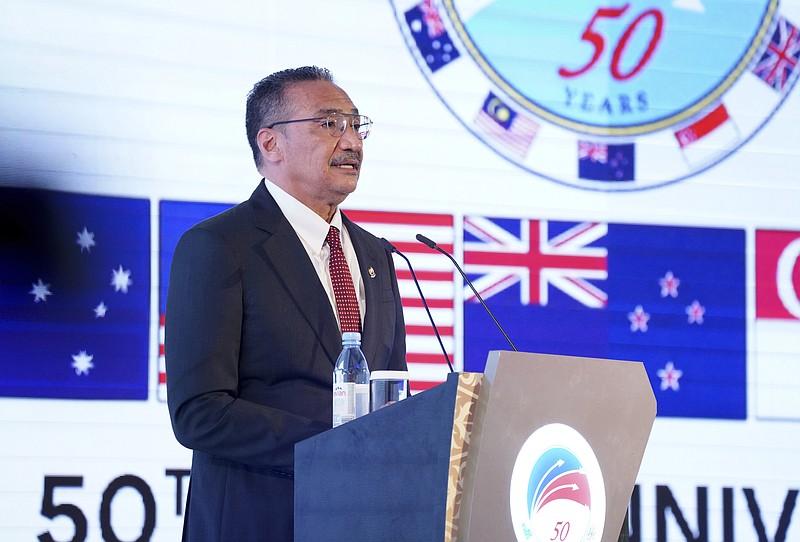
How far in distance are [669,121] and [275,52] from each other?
159cm

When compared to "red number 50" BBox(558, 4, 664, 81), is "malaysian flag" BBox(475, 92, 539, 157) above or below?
below

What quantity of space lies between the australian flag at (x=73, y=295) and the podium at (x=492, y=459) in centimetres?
166

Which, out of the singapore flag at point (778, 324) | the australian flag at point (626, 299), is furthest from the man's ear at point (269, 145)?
the singapore flag at point (778, 324)

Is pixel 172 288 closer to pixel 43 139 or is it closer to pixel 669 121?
pixel 43 139

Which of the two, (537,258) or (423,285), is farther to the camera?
(537,258)

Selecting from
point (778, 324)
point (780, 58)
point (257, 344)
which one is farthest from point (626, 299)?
point (257, 344)

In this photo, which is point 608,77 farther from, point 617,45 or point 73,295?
point 73,295

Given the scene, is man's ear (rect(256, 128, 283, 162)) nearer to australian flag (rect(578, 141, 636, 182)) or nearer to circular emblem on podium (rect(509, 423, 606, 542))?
circular emblem on podium (rect(509, 423, 606, 542))

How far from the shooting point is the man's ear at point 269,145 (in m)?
2.69

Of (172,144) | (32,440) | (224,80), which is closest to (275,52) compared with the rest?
(224,80)

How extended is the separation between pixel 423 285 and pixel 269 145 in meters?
1.31

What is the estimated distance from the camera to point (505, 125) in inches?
159

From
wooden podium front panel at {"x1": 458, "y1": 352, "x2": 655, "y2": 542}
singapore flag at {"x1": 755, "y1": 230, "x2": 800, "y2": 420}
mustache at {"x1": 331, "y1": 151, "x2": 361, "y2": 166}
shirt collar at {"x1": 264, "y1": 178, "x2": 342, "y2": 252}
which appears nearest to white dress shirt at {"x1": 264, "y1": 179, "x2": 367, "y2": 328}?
shirt collar at {"x1": 264, "y1": 178, "x2": 342, "y2": 252}

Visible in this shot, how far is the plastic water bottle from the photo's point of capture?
208cm
